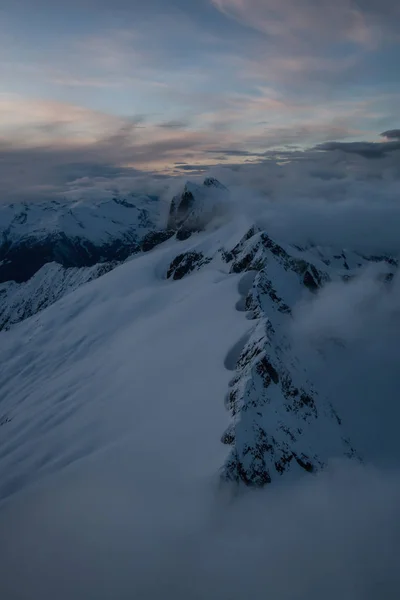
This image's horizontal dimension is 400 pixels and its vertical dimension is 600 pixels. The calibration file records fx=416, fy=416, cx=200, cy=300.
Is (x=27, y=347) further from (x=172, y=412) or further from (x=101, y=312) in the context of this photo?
(x=172, y=412)

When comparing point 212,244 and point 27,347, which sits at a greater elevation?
point 212,244

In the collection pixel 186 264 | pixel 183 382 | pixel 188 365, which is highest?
pixel 186 264

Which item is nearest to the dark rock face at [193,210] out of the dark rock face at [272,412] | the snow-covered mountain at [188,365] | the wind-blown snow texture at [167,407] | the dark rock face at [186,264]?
the snow-covered mountain at [188,365]

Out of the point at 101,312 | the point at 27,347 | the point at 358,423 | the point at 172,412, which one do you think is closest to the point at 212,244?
the point at 101,312

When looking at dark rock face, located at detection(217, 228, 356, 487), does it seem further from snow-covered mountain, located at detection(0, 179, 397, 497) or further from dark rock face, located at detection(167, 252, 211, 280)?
dark rock face, located at detection(167, 252, 211, 280)

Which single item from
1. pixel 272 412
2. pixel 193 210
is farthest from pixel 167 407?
pixel 193 210

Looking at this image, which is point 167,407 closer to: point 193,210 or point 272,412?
point 272,412

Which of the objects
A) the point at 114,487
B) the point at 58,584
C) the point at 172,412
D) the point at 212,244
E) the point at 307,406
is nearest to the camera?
the point at 58,584

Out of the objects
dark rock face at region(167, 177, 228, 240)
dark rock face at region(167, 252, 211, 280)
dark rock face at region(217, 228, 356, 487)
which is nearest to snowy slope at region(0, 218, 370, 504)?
dark rock face at region(217, 228, 356, 487)

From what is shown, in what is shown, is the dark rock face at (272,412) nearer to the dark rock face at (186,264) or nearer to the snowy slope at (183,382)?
the snowy slope at (183,382)
